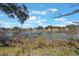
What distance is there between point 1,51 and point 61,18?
0.65 meters

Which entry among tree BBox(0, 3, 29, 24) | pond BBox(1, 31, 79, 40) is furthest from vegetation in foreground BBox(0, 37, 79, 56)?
tree BBox(0, 3, 29, 24)

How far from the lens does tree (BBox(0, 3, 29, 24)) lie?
6.14 ft

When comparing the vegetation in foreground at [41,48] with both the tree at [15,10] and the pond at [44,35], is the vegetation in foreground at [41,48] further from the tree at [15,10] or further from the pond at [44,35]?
the tree at [15,10]

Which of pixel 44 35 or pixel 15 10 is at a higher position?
pixel 15 10

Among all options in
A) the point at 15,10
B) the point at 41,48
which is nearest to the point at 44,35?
the point at 41,48

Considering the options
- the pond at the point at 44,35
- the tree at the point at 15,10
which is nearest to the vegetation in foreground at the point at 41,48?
the pond at the point at 44,35

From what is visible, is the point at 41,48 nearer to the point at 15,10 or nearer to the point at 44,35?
the point at 44,35

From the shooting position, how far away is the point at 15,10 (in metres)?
1.90

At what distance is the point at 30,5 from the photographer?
1863 mm

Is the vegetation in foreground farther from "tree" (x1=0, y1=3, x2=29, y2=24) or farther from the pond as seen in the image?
"tree" (x1=0, y1=3, x2=29, y2=24)

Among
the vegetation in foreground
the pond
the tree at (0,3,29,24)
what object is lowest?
the vegetation in foreground

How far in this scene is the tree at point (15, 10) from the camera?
6.14ft

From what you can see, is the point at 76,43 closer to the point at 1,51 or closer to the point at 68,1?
the point at 68,1

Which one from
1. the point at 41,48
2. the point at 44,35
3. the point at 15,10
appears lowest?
the point at 41,48
